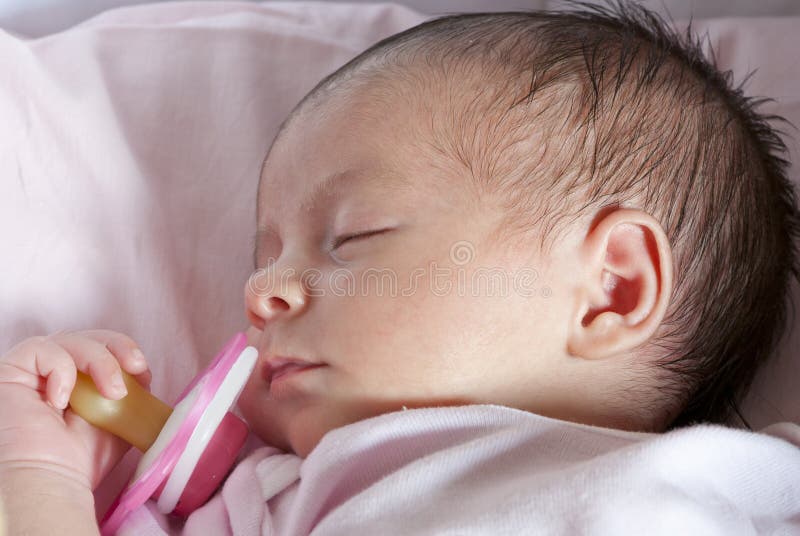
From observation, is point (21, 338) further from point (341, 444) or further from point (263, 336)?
point (341, 444)

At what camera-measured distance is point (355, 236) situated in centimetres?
105

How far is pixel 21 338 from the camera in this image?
4.09 feet

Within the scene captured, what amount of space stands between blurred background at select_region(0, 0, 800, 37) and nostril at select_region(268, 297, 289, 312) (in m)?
0.86

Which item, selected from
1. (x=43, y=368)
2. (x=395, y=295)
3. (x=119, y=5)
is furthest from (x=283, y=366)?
(x=119, y=5)

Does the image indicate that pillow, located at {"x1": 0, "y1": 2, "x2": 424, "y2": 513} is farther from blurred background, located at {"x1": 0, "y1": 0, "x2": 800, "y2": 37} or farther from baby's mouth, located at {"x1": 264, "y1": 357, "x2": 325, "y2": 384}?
baby's mouth, located at {"x1": 264, "y1": 357, "x2": 325, "y2": 384}

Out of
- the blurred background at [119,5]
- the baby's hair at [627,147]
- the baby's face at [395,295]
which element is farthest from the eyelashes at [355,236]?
the blurred background at [119,5]

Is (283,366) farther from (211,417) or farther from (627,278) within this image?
(627,278)

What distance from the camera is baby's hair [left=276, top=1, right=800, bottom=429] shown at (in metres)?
1.02

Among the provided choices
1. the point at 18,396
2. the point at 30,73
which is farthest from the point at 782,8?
the point at 18,396

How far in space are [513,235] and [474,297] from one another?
8 centimetres

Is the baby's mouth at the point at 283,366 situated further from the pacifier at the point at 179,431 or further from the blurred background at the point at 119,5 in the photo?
the blurred background at the point at 119,5

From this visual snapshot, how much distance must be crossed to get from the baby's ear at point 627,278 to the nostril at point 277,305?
33 centimetres

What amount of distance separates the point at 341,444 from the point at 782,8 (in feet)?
3.81

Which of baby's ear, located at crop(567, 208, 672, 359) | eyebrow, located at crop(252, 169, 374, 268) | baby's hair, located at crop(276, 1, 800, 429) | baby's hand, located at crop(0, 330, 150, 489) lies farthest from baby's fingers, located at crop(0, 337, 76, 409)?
baby's ear, located at crop(567, 208, 672, 359)
